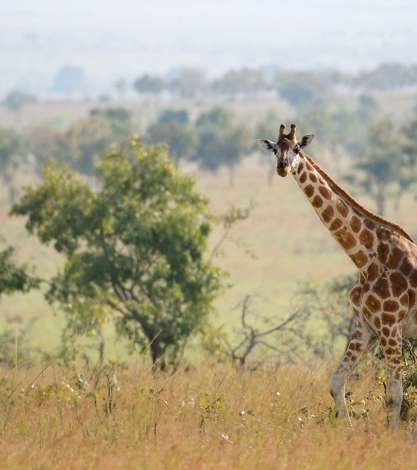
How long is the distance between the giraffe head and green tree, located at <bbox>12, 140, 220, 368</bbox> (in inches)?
549

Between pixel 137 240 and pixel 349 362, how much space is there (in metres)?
14.9

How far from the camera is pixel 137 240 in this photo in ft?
87.8

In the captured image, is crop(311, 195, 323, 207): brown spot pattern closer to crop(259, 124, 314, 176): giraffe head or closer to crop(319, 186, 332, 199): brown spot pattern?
crop(319, 186, 332, 199): brown spot pattern

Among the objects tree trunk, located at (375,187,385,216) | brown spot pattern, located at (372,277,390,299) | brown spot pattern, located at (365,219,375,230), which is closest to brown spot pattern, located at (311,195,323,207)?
brown spot pattern, located at (365,219,375,230)

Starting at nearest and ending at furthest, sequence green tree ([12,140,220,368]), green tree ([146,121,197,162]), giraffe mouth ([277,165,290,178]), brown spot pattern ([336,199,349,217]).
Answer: giraffe mouth ([277,165,290,178]) < brown spot pattern ([336,199,349,217]) < green tree ([12,140,220,368]) < green tree ([146,121,197,162])

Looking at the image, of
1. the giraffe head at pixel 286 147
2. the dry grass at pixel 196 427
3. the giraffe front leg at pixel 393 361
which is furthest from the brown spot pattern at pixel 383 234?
the dry grass at pixel 196 427

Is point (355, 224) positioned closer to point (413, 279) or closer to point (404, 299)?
point (413, 279)

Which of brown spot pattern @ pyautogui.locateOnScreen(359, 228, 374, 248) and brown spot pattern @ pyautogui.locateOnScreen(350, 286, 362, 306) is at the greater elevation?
brown spot pattern @ pyautogui.locateOnScreen(359, 228, 374, 248)

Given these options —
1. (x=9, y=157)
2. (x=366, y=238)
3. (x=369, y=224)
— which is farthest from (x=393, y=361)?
(x=9, y=157)

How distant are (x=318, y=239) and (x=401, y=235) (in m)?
57.8

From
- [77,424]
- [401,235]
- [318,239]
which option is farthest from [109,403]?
[318,239]

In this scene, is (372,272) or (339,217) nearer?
(372,272)

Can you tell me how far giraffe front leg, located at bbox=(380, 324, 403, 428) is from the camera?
473 inches

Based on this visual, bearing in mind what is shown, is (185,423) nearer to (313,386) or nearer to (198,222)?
(313,386)
